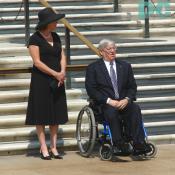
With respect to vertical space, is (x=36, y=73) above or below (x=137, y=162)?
above

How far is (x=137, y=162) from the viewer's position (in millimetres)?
7734

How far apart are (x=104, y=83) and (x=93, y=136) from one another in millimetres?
647

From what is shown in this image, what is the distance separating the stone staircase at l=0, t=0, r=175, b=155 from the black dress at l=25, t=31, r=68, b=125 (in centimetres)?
40

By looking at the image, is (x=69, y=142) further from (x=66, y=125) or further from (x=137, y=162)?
(x=137, y=162)

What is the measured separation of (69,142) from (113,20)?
Result: 3860 mm

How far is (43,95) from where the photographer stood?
7.93m

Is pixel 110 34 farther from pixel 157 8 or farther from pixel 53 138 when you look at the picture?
pixel 53 138

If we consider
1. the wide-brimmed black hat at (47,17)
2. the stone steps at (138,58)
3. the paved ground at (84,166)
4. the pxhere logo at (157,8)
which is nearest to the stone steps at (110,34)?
the pxhere logo at (157,8)

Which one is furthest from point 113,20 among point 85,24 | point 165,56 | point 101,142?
point 101,142

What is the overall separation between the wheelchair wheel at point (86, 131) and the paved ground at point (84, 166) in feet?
0.38

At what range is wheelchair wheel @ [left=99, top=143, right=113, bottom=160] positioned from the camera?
775 centimetres

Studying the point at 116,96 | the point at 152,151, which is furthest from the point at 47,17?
the point at 152,151

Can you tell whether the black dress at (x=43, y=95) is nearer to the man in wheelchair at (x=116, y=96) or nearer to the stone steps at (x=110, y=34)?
the man in wheelchair at (x=116, y=96)

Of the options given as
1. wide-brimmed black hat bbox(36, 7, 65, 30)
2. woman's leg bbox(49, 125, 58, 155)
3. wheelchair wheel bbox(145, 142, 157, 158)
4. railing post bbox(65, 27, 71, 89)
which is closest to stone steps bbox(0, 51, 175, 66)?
railing post bbox(65, 27, 71, 89)
